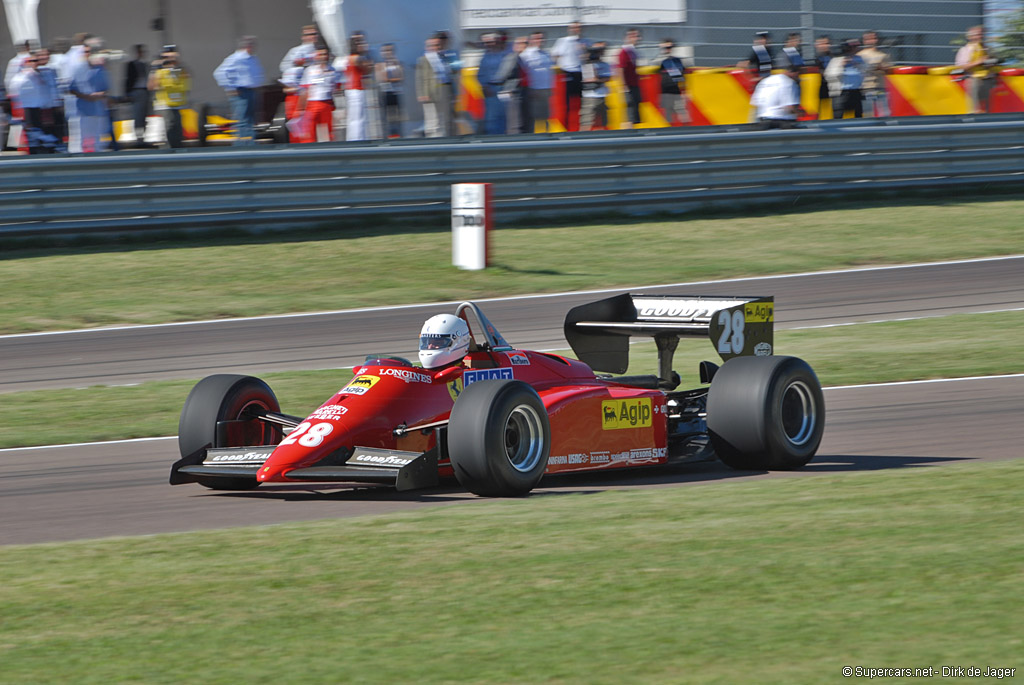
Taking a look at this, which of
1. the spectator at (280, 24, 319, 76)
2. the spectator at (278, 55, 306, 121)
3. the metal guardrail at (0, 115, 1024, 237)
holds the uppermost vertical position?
the spectator at (280, 24, 319, 76)

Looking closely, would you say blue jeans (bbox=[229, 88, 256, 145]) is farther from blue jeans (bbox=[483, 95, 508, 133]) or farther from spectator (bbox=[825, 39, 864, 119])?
spectator (bbox=[825, 39, 864, 119])

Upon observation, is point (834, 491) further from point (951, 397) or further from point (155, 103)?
point (155, 103)

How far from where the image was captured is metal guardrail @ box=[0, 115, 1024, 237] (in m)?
16.9

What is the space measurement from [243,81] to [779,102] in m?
7.08

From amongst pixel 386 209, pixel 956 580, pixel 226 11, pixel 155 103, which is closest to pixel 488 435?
pixel 956 580

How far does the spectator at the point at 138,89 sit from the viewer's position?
61.4 feet

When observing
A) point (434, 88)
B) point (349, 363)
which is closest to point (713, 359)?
point (349, 363)

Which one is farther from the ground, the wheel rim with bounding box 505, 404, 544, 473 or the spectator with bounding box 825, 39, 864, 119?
the spectator with bounding box 825, 39, 864, 119

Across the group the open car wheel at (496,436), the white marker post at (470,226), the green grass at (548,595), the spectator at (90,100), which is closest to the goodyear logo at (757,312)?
the open car wheel at (496,436)

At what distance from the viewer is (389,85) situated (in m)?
19.1

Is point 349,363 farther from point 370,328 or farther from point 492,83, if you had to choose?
point 492,83

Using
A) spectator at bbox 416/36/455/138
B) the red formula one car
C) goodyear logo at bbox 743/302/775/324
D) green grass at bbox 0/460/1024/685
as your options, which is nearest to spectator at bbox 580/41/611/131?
spectator at bbox 416/36/455/138

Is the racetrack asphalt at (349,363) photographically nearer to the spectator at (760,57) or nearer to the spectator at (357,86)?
the spectator at (357,86)

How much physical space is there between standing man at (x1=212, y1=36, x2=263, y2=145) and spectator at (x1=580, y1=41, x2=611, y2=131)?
14.6 feet
